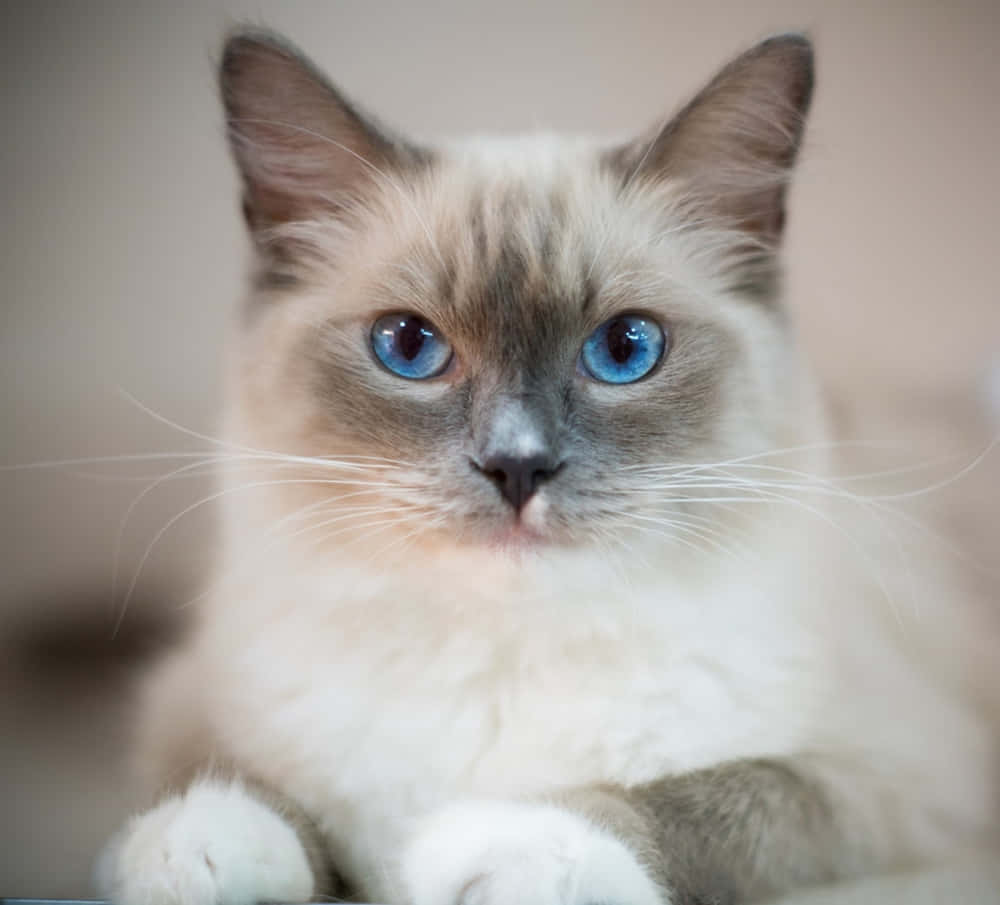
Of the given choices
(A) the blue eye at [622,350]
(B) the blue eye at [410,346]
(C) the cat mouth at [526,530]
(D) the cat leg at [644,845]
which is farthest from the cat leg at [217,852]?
(A) the blue eye at [622,350]

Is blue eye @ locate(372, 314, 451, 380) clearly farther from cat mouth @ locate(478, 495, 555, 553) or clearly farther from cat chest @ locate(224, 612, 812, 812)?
cat chest @ locate(224, 612, 812, 812)

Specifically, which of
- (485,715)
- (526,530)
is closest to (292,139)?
(526,530)

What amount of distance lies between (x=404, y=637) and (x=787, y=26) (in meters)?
1.08

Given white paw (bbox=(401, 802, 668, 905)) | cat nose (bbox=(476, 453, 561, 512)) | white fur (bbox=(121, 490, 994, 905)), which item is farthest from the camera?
white fur (bbox=(121, 490, 994, 905))

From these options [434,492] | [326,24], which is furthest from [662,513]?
[326,24]

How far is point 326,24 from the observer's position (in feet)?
4.97

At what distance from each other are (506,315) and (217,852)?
75 cm

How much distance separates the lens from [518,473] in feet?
3.76

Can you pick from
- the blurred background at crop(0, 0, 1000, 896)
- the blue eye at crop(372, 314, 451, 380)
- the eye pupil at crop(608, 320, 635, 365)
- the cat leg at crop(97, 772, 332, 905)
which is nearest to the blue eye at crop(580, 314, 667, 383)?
the eye pupil at crop(608, 320, 635, 365)

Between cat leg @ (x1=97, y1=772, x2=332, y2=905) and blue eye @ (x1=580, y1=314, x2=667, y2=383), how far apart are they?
0.72 meters

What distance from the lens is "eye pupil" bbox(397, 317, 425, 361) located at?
134 cm

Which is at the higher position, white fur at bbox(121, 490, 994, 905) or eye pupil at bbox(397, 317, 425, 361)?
eye pupil at bbox(397, 317, 425, 361)

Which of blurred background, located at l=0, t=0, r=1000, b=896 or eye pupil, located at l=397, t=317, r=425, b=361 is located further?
blurred background, located at l=0, t=0, r=1000, b=896

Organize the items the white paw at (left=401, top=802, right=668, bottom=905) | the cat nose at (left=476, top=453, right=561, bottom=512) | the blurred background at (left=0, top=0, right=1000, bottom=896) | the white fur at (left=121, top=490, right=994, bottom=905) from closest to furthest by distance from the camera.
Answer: the white paw at (left=401, top=802, right=668, bottom=905), the cat nose at (left=476, top=453, right=561, bottom=512), the white fur at (left=121, top=490, right=994, bottom=905), the blurred background at (left=0, top=0, right=1000, bottom=896)
